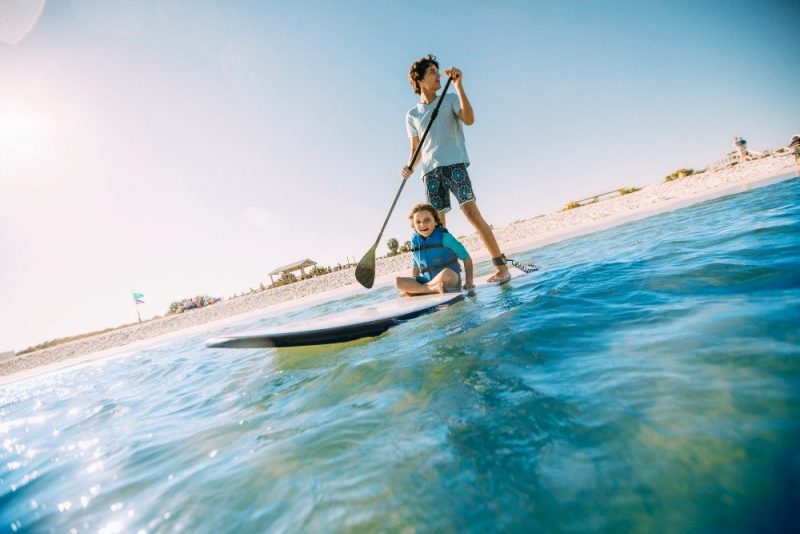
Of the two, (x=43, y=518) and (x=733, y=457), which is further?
(x=43, y=518)

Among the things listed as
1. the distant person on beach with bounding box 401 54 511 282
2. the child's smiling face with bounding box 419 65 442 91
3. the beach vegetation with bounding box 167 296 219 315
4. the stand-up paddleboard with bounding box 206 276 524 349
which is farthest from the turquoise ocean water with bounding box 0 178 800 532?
the beach vegetation with bounding box 167 296 219 315

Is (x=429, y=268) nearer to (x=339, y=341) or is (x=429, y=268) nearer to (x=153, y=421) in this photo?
(x=339, y=341)

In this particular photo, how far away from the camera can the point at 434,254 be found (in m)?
4.71

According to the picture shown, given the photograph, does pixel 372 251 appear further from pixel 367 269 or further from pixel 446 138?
pixel 446 138

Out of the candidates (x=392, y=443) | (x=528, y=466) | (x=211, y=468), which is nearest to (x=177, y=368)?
(x=211, y=468)

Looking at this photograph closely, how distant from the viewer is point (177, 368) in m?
4.87

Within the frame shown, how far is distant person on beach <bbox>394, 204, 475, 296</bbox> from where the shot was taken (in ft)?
14.9

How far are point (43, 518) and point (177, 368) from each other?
3.51m

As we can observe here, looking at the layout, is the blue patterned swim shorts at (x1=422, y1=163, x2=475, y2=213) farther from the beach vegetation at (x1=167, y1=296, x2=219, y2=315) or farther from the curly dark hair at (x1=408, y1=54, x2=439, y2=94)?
the beach vegetation at (x1=167, y1=296, x2=219, y2=315)

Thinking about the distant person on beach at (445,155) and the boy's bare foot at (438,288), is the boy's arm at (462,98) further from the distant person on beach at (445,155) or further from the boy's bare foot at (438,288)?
the boy's bare foot at (438,288)

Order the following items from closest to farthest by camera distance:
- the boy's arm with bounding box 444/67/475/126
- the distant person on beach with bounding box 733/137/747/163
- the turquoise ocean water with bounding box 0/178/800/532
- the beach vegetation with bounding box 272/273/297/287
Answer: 1. the turquoise ocean water with bounding box 0/178/800/532
2. the boy's arm with bounding box 444/67/475/126
3. the distant person on beach with bounding box 733/137/747/163
4. the beach vegetation with bounding box 272/273/297/287

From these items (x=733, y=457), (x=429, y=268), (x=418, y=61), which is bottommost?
(x=733, y=457)

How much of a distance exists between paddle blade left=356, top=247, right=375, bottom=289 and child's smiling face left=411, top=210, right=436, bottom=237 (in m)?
0.87

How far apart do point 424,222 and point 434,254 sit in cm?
45
